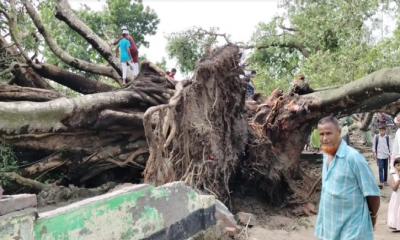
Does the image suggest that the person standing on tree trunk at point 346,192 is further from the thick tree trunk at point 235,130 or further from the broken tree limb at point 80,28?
the broken tree limb at point 80,28

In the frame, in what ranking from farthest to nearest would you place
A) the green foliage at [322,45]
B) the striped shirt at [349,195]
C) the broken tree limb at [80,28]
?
1. the green foliage at [322,45]
2. the broken tree limb at [80,28]
3. the striped shirt at [349,195]

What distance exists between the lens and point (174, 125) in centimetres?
748

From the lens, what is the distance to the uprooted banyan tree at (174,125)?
294 inches

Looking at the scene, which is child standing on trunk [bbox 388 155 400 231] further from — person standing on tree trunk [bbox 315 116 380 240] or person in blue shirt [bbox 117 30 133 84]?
person in blue shirt [bbox 117 30 133 84]

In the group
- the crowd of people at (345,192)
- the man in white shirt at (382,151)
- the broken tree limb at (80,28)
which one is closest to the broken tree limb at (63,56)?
the broken tree limb at (80,28)

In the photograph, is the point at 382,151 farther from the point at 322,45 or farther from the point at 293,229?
the point at 322,45

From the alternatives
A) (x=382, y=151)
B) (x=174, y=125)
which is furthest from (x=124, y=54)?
(x=382, y=151)

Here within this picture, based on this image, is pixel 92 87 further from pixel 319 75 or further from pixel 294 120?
pixel 319 75

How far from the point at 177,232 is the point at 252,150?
14.0 feet

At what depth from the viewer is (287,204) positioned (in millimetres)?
9617

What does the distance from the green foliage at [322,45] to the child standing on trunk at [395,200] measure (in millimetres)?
6368

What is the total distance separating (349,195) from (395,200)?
11.0 ft

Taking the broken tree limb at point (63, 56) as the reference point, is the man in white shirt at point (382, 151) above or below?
below

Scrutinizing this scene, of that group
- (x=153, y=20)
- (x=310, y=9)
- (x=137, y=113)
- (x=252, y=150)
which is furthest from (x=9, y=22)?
(x=153, y=20)
